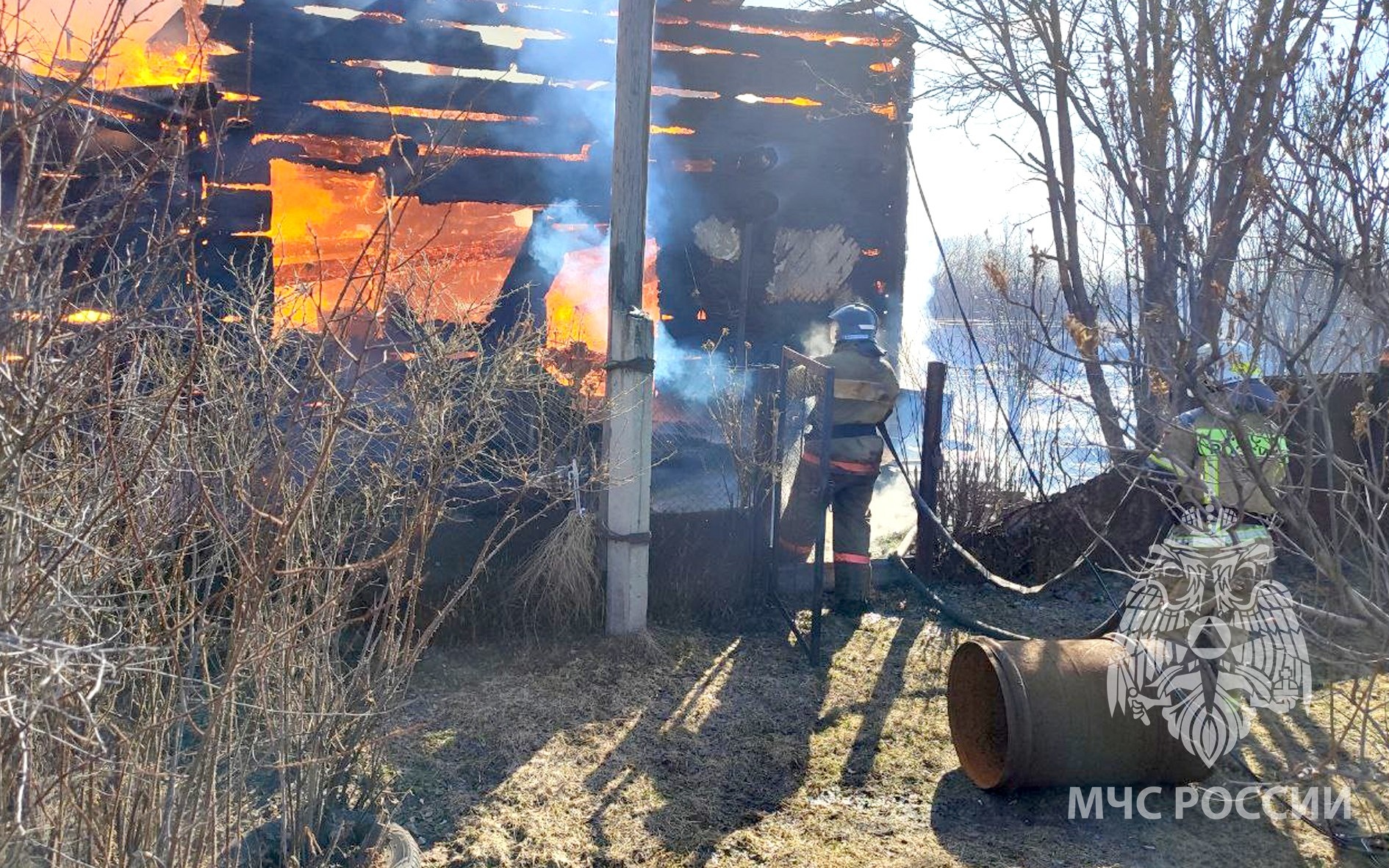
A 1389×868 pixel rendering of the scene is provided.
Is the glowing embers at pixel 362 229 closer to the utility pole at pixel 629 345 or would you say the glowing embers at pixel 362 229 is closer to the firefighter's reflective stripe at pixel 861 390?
the utility pole at pixel 629 345

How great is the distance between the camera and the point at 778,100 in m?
12.8

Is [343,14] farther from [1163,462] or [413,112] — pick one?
[1163,462]

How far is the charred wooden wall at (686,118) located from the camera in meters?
10.9

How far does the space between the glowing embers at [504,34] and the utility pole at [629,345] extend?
605 cm

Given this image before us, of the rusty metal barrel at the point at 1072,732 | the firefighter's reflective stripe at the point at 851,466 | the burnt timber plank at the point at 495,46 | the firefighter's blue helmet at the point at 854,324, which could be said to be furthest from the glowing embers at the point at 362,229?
the rusty metal barrel at the point at 1072,732

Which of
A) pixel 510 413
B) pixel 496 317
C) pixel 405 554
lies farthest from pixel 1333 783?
pixel 496 317

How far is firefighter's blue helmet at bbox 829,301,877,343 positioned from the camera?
7293mm

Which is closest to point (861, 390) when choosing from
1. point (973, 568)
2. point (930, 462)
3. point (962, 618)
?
point (930, 462)

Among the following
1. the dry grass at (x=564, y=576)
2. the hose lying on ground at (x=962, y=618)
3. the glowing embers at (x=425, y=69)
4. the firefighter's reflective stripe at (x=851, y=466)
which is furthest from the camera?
the glowing embers at (x=425, y=69)

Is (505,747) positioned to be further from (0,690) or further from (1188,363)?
(1188,363)

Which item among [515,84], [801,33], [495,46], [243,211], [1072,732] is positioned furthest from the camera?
[801,33]

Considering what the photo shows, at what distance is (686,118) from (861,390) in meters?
6.49

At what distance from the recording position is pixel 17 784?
240 centimetres

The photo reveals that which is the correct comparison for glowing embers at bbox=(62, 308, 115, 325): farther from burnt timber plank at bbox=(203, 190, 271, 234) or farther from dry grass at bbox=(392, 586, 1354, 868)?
burnt timber plank at bbox=(203, 190, 271, 234)
